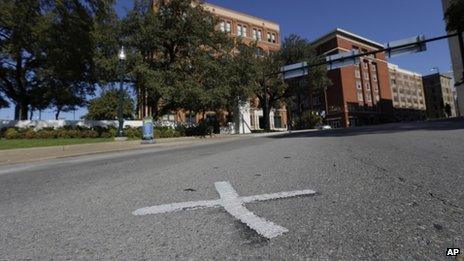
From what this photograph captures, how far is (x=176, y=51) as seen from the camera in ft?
113

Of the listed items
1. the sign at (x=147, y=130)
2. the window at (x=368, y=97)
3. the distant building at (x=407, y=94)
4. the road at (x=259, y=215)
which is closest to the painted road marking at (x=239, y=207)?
the road at (x=259, y=215)

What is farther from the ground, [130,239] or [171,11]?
[171,11]

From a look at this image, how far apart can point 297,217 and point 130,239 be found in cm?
152

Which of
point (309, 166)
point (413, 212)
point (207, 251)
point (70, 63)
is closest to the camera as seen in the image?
point (207, 251)

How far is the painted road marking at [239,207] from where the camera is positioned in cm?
308

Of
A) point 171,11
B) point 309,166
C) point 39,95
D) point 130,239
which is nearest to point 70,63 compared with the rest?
point 39,95

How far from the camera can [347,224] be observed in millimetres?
3092

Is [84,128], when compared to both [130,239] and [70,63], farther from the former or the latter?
[130,239]

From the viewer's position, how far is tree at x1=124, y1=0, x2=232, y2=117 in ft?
98.5

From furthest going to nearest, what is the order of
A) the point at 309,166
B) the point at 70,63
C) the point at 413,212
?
1. the point at 70,63
2. the point at 309,166
3. the point at 413,212

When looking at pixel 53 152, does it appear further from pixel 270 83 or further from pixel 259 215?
pixel 270 83

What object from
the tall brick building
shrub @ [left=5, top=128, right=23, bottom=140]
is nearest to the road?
shrub @ [left=5, top=128, right=23, bottom=140]

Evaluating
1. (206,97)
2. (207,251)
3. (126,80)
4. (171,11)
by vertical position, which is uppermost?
(171,11)

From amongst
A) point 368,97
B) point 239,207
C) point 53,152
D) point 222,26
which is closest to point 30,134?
point 53,152
